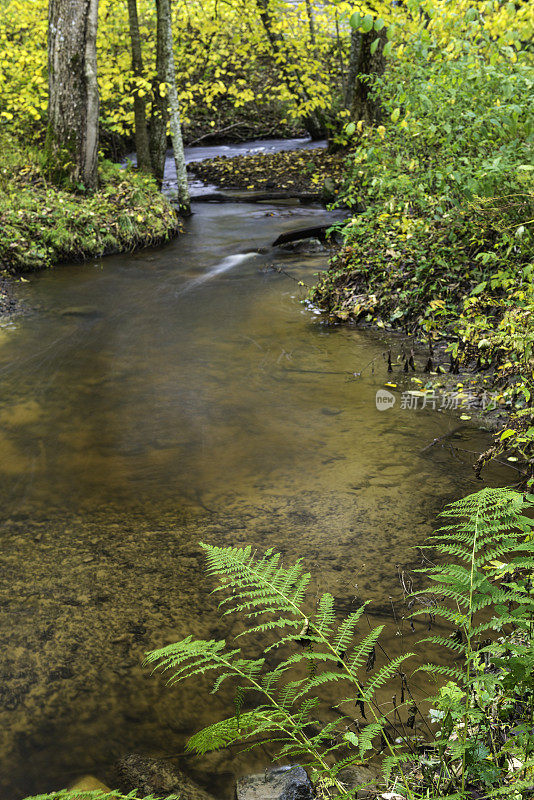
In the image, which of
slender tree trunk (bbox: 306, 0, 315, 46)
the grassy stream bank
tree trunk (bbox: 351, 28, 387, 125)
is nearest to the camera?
the grassy stream bank

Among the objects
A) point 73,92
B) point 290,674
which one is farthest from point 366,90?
point 290,674

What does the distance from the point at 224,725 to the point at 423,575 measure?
1.97 metres

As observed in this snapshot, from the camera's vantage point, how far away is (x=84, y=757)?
2.77m

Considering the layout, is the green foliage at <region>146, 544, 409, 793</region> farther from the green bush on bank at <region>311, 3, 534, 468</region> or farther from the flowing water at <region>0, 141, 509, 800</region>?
the green bush on bank at <region>311, 3, 534, 468</region>

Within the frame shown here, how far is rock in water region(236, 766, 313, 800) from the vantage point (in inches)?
91.0

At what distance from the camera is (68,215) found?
11.8m

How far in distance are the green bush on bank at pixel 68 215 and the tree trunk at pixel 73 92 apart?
479 mm

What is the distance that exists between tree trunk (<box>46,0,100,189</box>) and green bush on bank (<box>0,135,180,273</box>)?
479mm

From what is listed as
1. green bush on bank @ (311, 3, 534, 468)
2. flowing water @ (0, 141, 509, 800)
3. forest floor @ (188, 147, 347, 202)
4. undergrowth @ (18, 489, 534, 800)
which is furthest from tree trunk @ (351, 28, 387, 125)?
undergrowth @ (18, 489, 534, 800)

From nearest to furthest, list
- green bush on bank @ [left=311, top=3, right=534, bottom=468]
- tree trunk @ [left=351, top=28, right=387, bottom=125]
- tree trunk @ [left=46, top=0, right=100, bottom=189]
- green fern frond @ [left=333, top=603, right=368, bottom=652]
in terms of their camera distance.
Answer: green fern frond @ [left=333, top=603, right=368, bottom=652], green bush on bank @ [left=311, top=3, right=534, bottom=468], tree trunk @ [left=46, top=0, right=100, bottom=189], tree trunk @ [left=351, top=28, right=387, bottom=125]

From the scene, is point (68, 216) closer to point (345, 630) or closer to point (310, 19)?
point (345, 630)

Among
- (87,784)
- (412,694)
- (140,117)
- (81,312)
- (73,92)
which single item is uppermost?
(73,92)

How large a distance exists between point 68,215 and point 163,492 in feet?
28.5

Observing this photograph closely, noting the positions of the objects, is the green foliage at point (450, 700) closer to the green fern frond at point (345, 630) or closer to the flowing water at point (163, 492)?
the green fern frond at point (345, 630)
